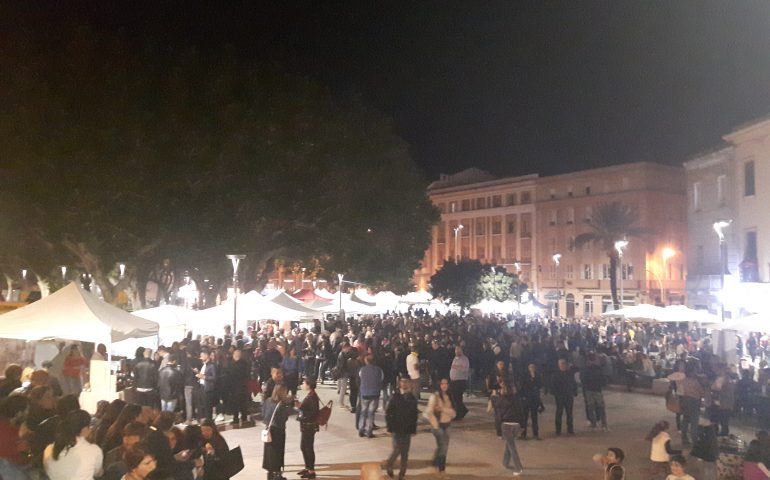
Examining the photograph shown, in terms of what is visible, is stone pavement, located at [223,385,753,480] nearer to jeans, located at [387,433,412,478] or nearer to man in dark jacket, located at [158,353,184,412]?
jeans, located at [387,433,412,478]

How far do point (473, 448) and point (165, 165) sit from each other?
1758cm

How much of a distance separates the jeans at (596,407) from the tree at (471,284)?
130 feet

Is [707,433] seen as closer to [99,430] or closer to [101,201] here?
[99,430]

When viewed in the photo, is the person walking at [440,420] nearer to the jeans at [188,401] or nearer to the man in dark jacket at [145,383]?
the man in dark jacket at [145,383]

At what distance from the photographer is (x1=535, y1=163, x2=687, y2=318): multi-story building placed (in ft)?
203

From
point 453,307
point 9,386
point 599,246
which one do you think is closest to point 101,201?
point 9,386

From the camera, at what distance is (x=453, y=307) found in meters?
58.4

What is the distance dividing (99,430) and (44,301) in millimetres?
7269

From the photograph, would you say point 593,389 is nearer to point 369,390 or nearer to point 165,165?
point 369,390

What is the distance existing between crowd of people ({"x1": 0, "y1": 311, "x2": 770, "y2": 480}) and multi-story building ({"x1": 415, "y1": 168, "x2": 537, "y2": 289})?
50331 mm

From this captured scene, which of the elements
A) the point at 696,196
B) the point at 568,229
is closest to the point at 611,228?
the point at 696,196

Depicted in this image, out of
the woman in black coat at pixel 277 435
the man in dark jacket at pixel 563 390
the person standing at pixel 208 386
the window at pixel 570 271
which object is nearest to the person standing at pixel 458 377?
the man in dark jacket at pixel 563 390

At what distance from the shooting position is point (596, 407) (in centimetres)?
1459

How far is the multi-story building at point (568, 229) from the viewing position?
62125mm
